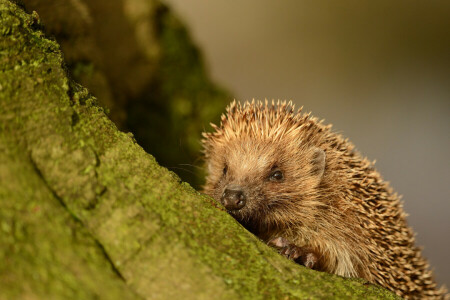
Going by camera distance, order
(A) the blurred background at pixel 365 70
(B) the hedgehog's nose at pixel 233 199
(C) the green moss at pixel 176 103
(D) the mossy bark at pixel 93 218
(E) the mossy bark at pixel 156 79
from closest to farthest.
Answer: (D) the mossy bark at pixel 93 218 < (B) the hedgehog's nose at pixel 233 199 < (E) the mossy bark at pixel 156 79 < (C) the green moss at pixel 176 103 < (A) the blurred background at pixel 365 70

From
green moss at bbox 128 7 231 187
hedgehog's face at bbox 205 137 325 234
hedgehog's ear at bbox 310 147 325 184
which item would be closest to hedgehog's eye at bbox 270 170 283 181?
hedgehog's face at bbox 205 137 325 234

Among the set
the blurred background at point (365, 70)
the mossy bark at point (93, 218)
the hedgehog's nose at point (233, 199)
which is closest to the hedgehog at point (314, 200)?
A: the hedgehog's nose at point (233, 199)

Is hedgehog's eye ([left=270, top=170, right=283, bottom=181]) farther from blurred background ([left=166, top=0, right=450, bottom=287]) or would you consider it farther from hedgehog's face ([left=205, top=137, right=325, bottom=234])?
blurred background ([left=166, top=0, right=450, bottom=287])

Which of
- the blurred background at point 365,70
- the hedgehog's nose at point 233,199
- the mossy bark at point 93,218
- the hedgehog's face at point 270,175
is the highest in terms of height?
the blurred background at point 365,70

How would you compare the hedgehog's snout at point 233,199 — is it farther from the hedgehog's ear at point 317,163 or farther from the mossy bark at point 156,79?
the mossy bark at point 156,79

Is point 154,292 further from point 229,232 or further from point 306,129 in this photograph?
point 306,129

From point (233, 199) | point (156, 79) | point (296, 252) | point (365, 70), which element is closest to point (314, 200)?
point (296, 252)
